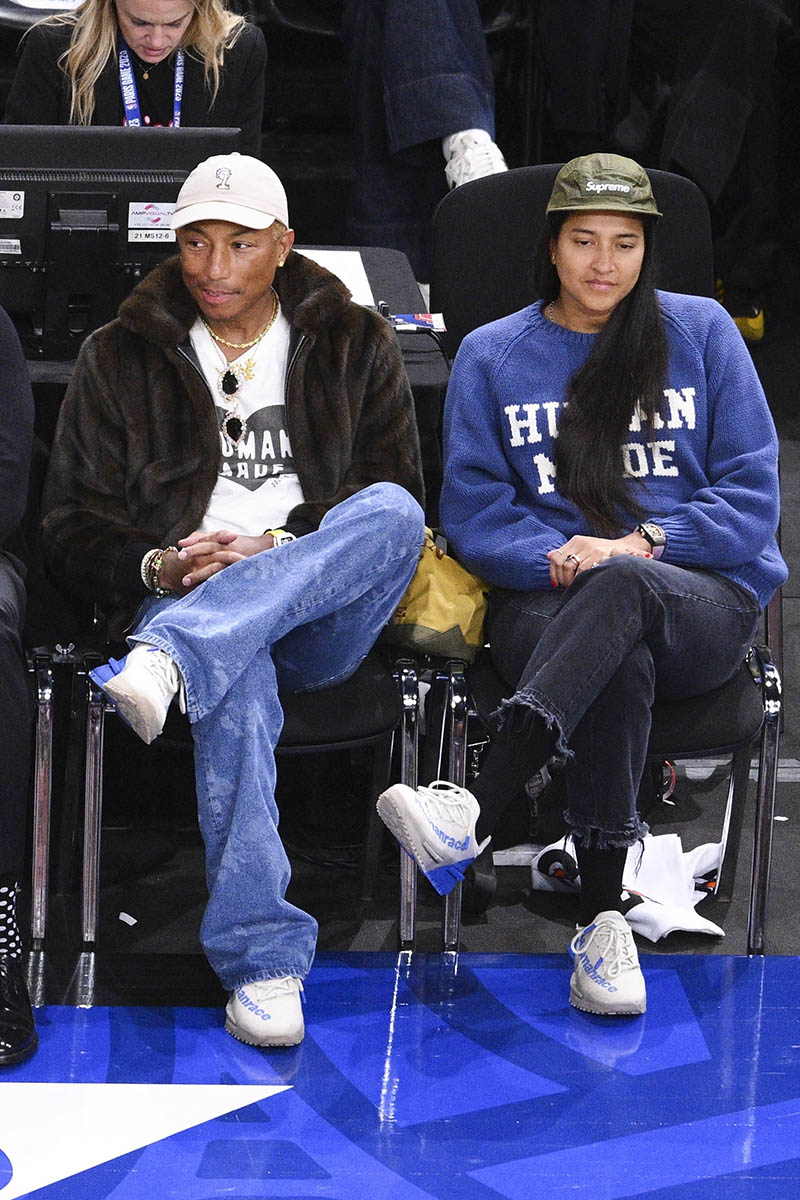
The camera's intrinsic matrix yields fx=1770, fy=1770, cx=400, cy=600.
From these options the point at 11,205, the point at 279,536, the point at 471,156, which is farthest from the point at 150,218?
the point at 471,156

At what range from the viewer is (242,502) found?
3.16 meters

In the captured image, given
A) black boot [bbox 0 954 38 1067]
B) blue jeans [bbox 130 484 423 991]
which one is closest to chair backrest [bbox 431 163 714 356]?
blue jeans [bbox 130 484 423 991]

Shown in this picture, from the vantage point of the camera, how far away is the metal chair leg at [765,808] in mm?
2986

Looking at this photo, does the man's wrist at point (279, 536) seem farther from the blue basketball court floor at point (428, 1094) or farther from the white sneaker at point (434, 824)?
the blue basketball court floor at point (428, 1094)

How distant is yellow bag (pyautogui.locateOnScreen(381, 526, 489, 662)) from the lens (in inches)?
121

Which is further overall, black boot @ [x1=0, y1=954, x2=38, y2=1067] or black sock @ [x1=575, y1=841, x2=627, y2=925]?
black sock @ [x1=575, y1=841, x2=627, y2=925]

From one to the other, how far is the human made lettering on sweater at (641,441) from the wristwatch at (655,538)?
14 cm

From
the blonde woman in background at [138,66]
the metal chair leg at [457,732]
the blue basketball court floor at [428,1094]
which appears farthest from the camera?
the blonde woman in background at [138,66]

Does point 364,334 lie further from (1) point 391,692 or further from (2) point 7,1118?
(2) point 7,1118

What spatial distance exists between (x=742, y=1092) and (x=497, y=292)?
161 cm

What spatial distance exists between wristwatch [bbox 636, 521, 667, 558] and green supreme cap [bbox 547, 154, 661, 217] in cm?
57

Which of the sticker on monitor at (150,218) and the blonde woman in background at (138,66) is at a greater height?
the blonde woman in background at (138,66)

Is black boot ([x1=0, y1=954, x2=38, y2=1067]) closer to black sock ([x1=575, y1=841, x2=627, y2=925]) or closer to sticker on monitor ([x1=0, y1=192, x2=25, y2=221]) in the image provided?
black sock ([x1=575, y1=841, x2=627, y2=925])

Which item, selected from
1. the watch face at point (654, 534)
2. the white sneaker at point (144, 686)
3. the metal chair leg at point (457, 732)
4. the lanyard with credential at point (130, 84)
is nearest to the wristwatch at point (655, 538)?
the watch face at point (654, 534)
